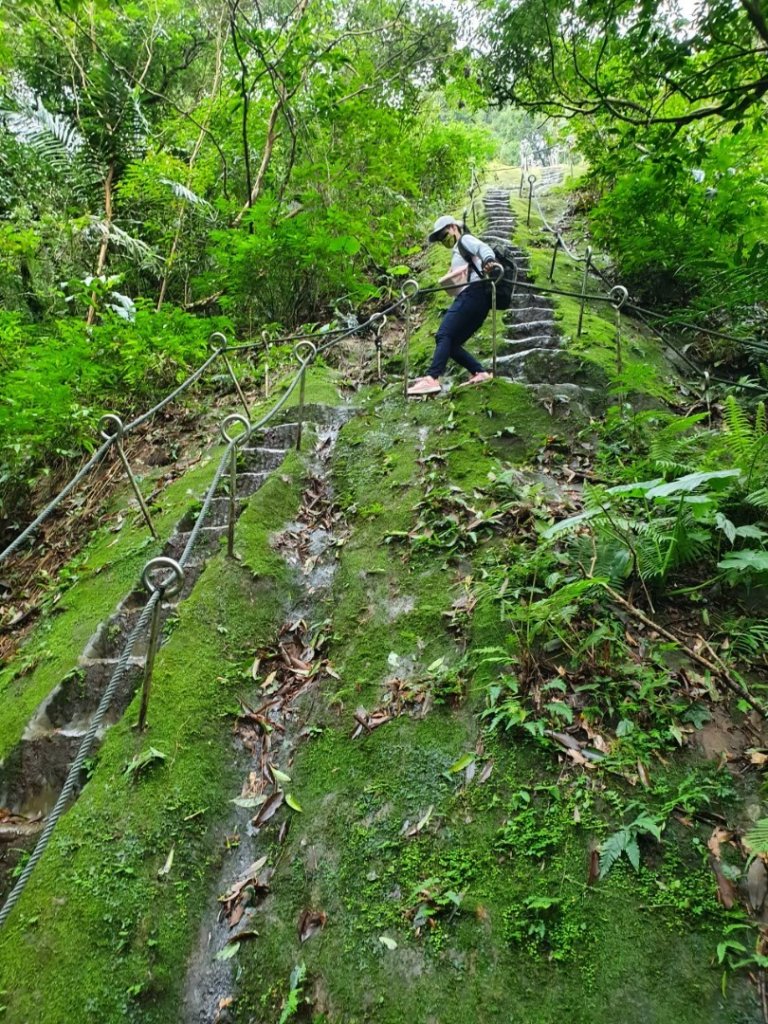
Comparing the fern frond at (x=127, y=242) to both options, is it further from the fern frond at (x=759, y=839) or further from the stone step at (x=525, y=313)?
the fern frond at (x=759, y=839)

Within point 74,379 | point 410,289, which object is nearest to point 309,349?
point 410,289

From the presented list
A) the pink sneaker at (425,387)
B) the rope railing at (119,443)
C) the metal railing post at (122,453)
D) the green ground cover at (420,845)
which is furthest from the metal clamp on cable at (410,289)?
the green ground cover at (420,845)

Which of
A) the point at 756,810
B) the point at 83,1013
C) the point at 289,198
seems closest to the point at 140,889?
the point at 83,1013

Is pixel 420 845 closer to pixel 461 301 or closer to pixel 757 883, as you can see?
pixel 757 883

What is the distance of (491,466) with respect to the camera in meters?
4.53

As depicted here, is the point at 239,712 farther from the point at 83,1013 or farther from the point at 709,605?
the point at 709,605

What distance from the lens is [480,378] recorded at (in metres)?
5.77

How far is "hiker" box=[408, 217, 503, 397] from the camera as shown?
5.51 meters

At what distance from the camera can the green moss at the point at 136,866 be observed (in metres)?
2.21

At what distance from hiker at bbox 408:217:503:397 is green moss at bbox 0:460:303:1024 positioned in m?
3.71

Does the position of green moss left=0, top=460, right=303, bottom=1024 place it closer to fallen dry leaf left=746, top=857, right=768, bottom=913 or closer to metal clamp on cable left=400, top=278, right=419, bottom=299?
fallen dry leaf left=746, top=857, right=768, bottom=913

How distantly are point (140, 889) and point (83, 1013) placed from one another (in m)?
0.42

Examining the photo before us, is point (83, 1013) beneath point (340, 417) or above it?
beneath

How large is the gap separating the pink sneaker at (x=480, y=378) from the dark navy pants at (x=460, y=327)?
0.20ft
